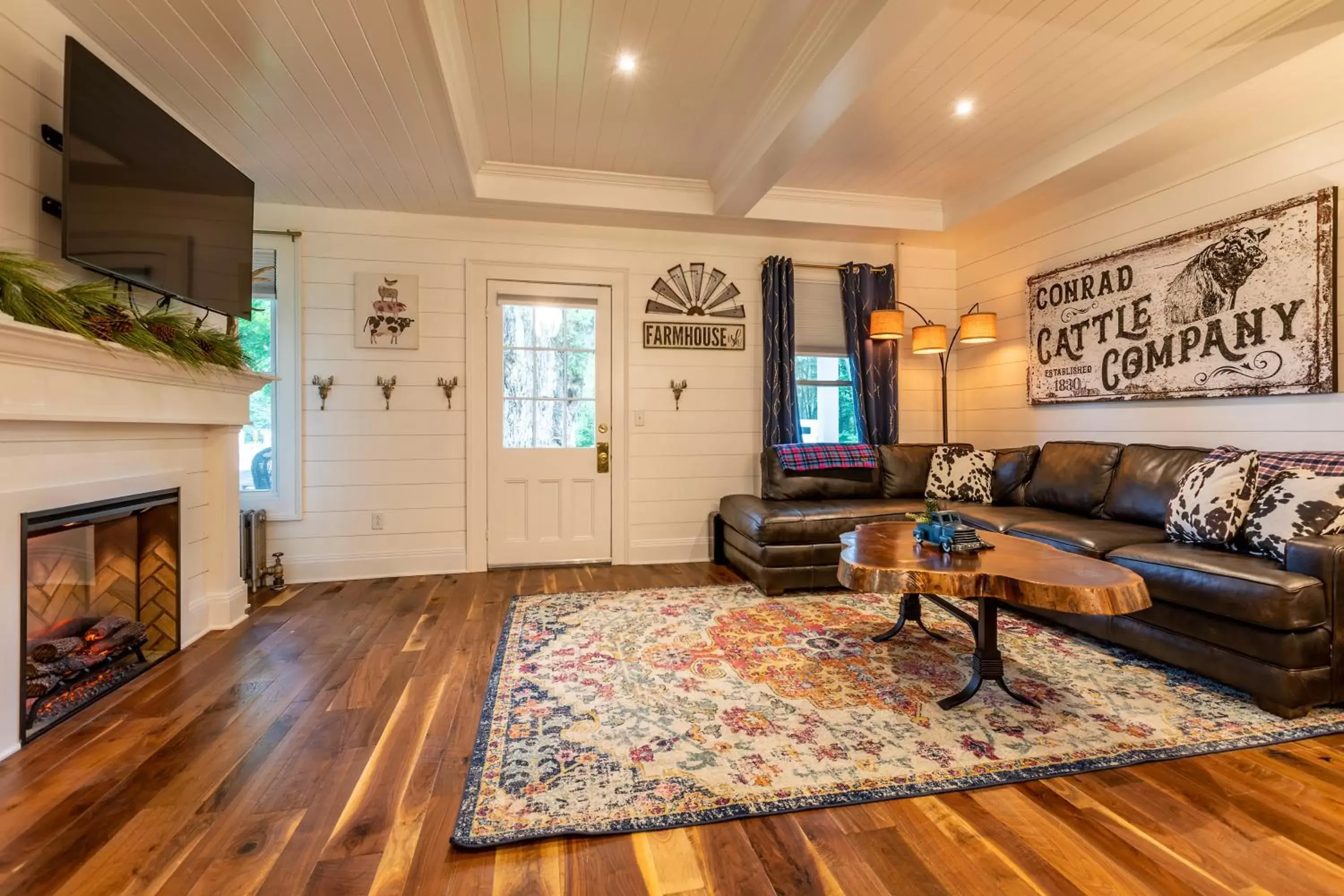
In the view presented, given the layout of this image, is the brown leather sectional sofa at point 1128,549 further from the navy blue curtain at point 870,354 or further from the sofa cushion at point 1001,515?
the navy blue curtain at point 870,354

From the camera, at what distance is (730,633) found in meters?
2.75

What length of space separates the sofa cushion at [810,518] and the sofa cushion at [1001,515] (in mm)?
298

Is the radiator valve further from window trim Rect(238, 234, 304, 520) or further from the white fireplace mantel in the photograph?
the white fireplace mantel

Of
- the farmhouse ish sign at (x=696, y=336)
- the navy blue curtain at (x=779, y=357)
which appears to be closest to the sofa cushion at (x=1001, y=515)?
the navy blue curtain at (x=779, y=357)

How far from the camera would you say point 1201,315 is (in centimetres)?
300

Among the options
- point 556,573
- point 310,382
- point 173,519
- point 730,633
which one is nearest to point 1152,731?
point 730,633

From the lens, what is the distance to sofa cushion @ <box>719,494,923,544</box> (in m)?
3.42

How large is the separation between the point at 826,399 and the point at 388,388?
3.29 metres

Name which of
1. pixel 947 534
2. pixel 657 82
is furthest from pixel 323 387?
pixel 947 534

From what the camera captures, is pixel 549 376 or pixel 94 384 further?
pixel 549 376

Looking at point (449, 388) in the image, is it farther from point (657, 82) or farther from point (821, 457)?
point (821, 457)

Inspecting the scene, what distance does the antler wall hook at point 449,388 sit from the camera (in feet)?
12.9

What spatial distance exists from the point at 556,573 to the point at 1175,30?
4.25 meters

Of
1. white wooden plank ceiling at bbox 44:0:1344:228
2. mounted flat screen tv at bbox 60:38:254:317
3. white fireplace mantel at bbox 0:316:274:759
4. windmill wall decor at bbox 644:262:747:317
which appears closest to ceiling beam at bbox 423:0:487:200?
white wooden plank ceiling at bbox 44:0:1344:228
